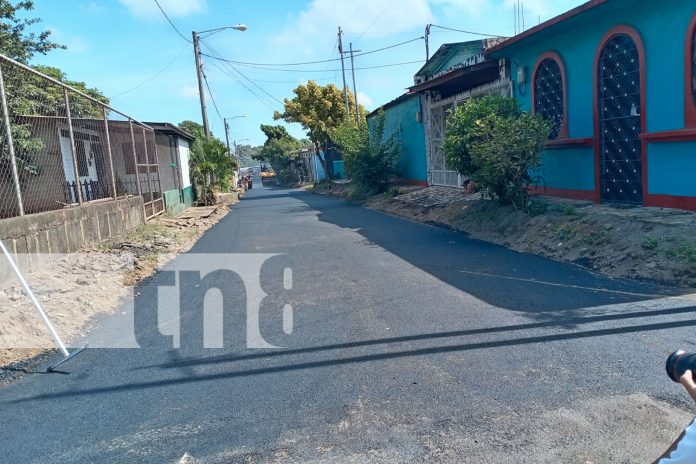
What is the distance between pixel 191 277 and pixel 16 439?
4.77 m

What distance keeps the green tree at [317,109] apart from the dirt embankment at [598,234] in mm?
23666

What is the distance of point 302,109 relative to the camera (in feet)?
115

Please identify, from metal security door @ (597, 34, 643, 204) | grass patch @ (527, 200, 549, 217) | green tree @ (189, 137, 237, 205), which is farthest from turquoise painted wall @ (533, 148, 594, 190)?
green tree @ (189, 137, 237, 205)

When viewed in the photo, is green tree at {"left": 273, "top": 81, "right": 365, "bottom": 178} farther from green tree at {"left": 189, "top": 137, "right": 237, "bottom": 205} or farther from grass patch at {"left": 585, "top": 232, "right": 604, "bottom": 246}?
grass patch at {"left": 585, "top": 232, "right": 604, "bottom": 246}

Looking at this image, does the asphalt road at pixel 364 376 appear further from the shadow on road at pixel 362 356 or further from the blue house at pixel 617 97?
the blue house at pixel 617 97

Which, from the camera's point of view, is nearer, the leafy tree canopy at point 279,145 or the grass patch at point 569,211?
the grass patch at point 569,211

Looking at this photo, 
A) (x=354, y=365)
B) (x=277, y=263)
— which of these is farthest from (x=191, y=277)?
(x=354, y=365)

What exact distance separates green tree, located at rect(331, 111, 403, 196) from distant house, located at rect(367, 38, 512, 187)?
92 centimetres

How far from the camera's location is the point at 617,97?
9.45 m

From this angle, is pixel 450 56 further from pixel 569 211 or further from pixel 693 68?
pixel 693 68

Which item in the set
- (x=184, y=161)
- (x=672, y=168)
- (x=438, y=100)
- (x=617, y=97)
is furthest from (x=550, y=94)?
(x=184, y=161)

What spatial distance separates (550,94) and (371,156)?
989cm

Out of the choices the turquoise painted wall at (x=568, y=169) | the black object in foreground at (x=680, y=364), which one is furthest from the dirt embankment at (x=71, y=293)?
the turquoise painted wall at (x=568, y=169)

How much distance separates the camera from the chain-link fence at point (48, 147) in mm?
6555
